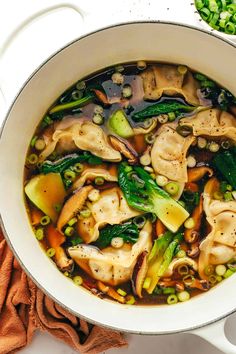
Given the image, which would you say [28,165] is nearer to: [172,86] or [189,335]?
[172,86]

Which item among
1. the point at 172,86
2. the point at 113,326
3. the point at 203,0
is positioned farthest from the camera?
the point at 203,0

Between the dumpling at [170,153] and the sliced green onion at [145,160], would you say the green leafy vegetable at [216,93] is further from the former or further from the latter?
the sliced green onion at [145,160]

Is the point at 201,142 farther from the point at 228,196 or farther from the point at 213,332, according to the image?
the point at 213,332

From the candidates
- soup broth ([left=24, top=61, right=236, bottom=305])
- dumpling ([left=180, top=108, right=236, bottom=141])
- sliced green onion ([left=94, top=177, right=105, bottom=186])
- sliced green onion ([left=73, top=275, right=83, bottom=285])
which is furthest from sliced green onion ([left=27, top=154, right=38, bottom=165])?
dumpling ([left=180, top=108, right=236, bottom=141])

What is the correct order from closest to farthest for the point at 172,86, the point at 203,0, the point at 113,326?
the point at 113,326 → the point at 172,86 → the point at 203,0

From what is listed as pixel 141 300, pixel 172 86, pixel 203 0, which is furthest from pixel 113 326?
pixel 203 0

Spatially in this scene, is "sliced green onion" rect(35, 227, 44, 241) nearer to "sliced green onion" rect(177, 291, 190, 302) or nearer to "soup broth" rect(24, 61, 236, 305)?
"soup broth" rect(24, 61, 236, 305)

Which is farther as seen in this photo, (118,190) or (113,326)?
(118,190)

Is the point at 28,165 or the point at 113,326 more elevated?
the point at 28,165
